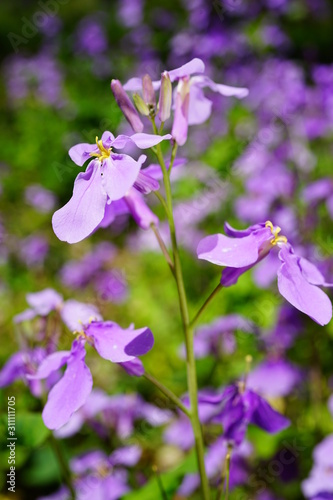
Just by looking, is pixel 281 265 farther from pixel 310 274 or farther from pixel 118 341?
pixel 118 341

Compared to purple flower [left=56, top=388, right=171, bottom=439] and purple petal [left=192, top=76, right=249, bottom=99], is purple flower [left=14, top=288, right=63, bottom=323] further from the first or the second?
purple petal [left=192, top=76, right=249, bottom=99]

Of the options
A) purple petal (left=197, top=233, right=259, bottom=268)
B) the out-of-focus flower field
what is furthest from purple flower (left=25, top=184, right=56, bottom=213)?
purple petal (left=197, top=233, right=259, bottom=268)

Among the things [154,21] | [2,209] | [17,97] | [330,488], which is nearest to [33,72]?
[17,97]

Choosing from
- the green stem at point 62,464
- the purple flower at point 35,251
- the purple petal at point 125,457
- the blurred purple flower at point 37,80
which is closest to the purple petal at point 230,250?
the green stem at point 62,464

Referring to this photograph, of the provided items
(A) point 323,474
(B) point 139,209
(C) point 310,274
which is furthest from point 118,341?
(A) point 323,474

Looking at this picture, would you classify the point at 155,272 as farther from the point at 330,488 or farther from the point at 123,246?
the point at 330,488

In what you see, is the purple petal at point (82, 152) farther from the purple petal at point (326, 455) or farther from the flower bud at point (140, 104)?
the purple petal at point (326, 455)
